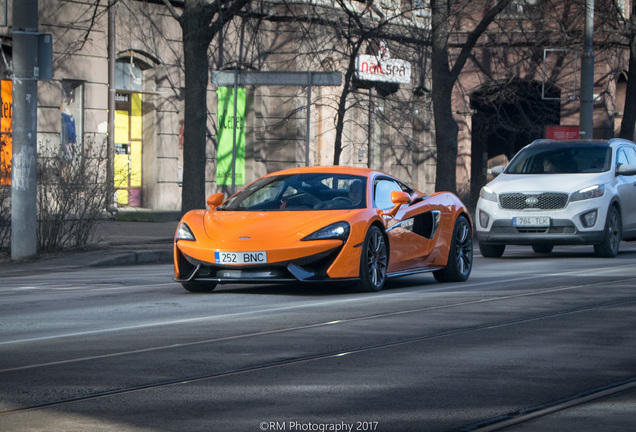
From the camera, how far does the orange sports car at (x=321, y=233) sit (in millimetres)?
10719

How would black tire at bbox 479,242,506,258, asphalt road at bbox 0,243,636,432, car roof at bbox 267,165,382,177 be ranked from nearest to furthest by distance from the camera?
1. asphalt road at bbox 0,243,636,432
2. car roof at bbox 267,165,382,177
3. black tire at bbox 479,242,506,258

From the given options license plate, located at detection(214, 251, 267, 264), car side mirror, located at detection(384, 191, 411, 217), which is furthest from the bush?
license plate, located at detection(214, 251, 267, 264)

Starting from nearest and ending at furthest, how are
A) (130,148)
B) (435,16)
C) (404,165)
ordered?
(435,16) → (130,148) → (404,165)

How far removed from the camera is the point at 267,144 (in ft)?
104

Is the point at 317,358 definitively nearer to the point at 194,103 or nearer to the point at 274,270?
the point at 274,270

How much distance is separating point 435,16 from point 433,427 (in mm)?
19572

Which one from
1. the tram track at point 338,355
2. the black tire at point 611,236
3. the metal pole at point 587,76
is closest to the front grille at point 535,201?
the black tire at point 611,236

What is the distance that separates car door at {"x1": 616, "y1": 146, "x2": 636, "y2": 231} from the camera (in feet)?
58.4

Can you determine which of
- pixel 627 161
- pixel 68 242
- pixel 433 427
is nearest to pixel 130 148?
pixel 68 242

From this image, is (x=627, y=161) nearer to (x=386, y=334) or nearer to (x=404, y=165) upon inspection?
(x=386, y=334)

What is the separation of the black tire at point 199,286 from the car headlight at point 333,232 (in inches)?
52.2

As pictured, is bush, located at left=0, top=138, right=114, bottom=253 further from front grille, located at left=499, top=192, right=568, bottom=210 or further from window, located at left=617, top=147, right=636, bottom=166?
window, located at left=617, top=147, right=636, bottom=166

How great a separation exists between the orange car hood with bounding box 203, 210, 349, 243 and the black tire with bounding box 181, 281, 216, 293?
2.19 ft

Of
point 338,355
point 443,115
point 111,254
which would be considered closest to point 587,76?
point 443,115
